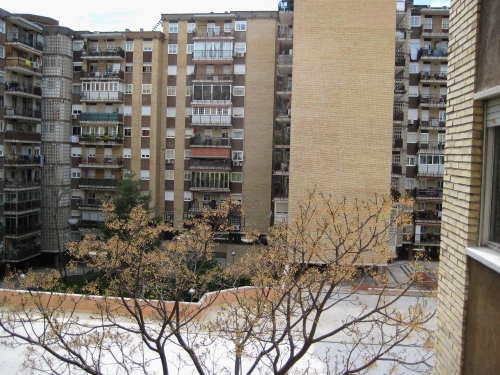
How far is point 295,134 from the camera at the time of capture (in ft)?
70.7

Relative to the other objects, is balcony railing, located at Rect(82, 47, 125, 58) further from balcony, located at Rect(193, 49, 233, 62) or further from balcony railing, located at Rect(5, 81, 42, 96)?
balcony, located at Rect(193, 49, 233, 62)

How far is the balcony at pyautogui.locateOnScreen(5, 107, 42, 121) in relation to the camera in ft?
92.1

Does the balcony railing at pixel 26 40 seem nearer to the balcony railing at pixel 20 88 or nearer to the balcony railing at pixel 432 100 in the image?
the balcony railing at pixel 20 88

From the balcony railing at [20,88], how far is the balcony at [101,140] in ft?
13.1

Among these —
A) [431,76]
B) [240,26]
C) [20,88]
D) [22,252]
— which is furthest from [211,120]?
[22,252]

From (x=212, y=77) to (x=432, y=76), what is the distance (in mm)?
13594

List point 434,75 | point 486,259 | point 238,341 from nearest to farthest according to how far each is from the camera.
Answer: point 486,259
point 238,341
point 434,75

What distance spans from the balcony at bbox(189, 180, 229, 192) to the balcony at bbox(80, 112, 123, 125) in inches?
258

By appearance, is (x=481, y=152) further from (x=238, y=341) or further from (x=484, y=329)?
(x=238, y=341)

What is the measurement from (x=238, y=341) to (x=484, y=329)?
4.54 metres

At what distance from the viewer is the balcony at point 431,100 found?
29.1 metres

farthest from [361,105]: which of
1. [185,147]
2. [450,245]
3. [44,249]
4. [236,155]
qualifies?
[44,249]

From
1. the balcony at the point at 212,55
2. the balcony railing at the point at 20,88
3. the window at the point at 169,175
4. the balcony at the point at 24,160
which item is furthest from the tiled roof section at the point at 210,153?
the balcony railing at the point at 20,88

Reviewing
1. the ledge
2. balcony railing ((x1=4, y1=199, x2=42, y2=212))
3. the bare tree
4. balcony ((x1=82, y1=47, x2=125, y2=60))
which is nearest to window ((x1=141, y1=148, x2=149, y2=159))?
balcony ((x1=82, y1=47, x2=125, y2=60))
